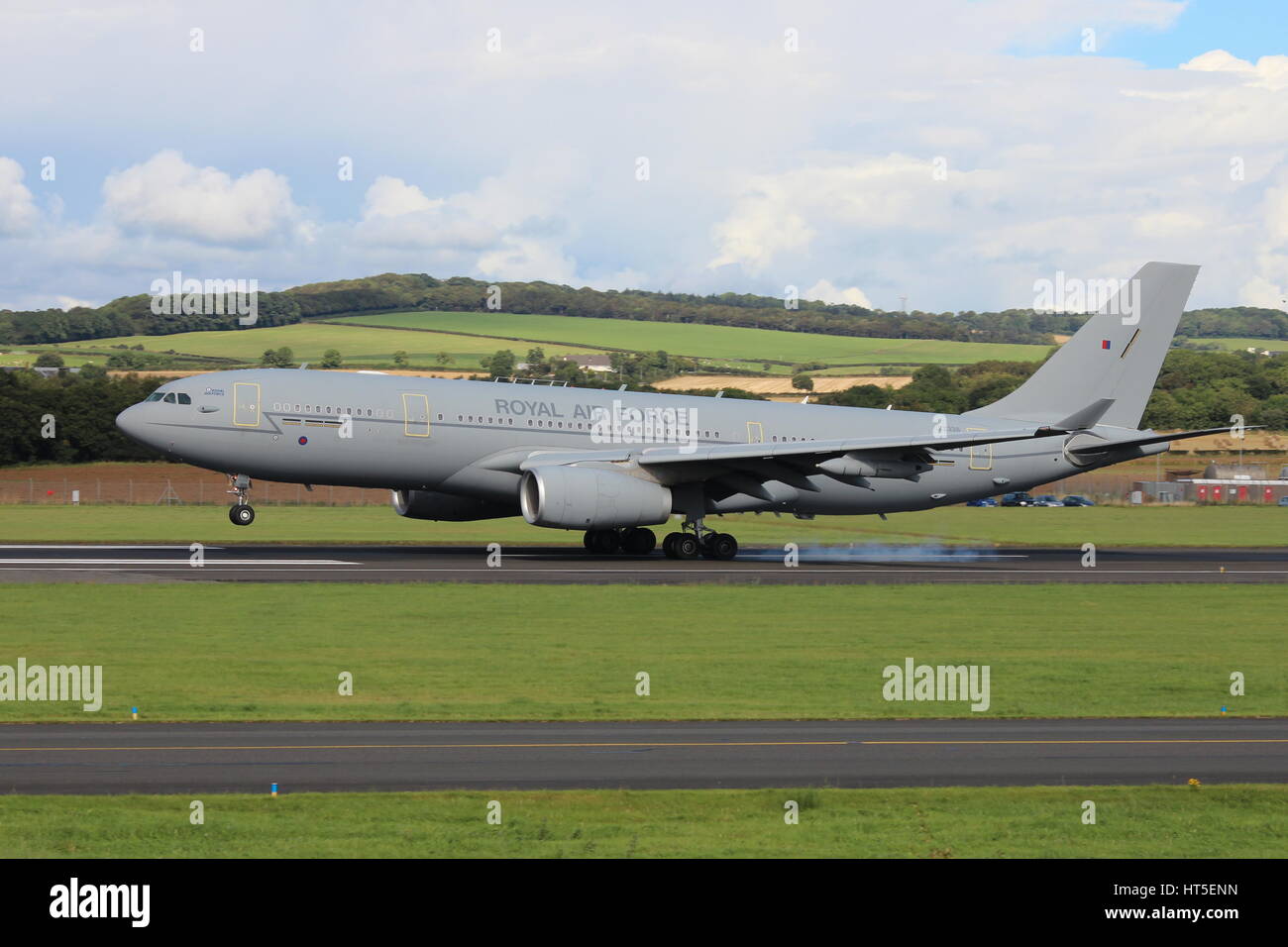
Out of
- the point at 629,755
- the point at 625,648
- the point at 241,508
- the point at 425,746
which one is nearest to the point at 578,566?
the point at 241,508

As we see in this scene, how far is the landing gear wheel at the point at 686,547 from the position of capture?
4372cm

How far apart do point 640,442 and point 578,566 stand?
6052 mm

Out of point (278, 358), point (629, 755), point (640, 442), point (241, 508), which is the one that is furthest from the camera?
point (278, 358)

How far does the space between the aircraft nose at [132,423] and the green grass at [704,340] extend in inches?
4216

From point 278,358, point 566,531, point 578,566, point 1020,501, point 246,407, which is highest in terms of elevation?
point 278,358

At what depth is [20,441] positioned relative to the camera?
292ft

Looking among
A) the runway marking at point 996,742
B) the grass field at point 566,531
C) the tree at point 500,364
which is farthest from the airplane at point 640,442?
the tree at point 500,364

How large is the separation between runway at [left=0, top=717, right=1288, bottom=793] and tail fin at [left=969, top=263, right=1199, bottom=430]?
107 feet

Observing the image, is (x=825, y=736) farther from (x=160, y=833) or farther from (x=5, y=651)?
(x=5, y=651)

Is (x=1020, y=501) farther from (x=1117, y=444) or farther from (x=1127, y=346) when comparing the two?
(x=1117, y=444)

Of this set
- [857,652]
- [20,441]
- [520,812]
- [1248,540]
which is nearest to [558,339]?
[20,441]

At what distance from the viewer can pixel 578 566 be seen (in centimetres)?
4003

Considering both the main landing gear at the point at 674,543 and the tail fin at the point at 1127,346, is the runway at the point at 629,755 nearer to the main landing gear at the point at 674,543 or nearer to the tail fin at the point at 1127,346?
the main landing gear at the point at 674,543
